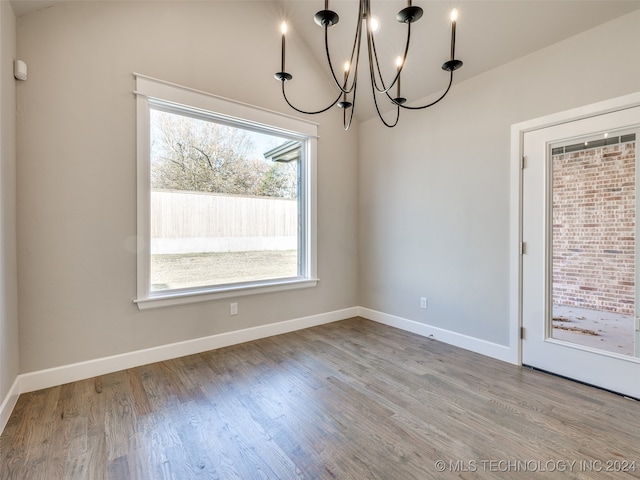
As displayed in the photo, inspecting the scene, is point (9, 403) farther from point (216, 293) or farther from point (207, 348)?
point (216, 293)

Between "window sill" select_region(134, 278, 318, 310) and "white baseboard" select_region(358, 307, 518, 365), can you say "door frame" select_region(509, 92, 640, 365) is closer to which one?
"white baseboard" select_region(358, 307, 518, 365)

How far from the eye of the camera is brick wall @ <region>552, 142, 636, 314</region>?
Result: 2156 mm

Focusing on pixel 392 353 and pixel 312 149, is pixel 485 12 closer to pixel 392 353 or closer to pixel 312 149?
pixel 312 149

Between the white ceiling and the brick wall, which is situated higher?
the white ceiling

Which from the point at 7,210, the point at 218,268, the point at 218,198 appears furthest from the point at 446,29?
the point at 7,210

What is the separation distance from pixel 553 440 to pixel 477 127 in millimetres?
2542

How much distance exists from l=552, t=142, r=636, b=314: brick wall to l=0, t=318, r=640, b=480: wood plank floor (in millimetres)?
725

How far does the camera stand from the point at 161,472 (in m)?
1.47

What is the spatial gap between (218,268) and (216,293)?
269 mm

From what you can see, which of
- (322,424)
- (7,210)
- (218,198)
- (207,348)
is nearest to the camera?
(322,424)

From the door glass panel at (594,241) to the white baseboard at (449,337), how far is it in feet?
1.41

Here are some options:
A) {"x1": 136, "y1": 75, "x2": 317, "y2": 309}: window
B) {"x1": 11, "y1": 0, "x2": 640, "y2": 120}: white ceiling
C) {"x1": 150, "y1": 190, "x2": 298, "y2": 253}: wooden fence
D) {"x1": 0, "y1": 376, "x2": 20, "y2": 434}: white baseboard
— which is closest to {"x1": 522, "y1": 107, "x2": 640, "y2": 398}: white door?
{"x1": 11, "y1": 0, "x2": 640, "y2": 120}: white ceiling

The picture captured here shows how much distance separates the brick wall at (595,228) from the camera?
2.16 m

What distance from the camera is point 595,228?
7.53 ft
